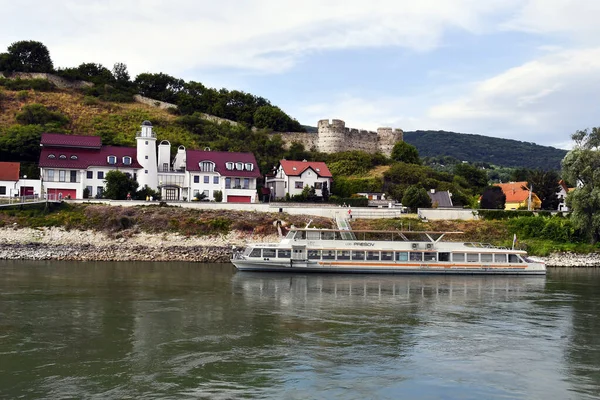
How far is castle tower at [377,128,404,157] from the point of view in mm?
91500

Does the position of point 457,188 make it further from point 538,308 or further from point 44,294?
point 44,294

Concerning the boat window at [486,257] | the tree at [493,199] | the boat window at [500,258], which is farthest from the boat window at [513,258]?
the tree at [493,199]

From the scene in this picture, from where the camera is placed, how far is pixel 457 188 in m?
77.0

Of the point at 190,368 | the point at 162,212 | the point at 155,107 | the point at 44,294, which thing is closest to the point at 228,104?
the point at 155,107

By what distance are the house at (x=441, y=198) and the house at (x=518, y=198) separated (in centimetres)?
894

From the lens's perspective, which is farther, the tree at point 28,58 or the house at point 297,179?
the tree at point 28,58

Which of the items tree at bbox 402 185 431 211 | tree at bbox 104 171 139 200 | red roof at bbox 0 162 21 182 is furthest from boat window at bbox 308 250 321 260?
red roof at bbox 0 162 21 182

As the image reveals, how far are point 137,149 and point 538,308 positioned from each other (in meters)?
46.0

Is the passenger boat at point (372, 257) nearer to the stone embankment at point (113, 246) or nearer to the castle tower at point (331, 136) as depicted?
the stone embankment at point (113, 246)

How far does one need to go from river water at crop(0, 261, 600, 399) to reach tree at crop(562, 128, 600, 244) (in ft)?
55.8

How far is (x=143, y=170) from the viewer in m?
60.8

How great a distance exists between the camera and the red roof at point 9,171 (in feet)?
185

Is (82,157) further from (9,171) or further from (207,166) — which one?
(207,166)

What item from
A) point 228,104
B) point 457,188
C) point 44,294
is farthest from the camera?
point 228,104
